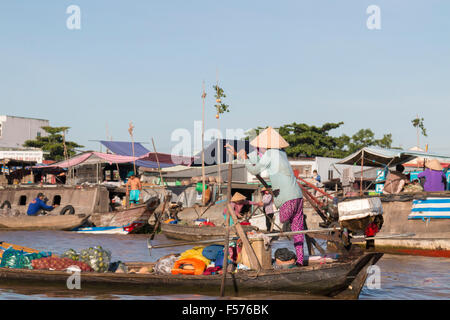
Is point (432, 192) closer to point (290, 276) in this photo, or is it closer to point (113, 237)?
point (290, 276)

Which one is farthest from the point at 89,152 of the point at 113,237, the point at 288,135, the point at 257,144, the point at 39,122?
the point at 39,122

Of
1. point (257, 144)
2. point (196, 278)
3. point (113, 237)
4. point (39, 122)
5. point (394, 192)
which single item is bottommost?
point (113, 237)

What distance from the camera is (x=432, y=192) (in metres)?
10.5

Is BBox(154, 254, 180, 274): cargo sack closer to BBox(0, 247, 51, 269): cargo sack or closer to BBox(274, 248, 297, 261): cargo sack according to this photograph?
BBox(274, 248, 297, 261): cargo sack

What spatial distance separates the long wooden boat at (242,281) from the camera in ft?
20.6

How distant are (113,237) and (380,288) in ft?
35.9

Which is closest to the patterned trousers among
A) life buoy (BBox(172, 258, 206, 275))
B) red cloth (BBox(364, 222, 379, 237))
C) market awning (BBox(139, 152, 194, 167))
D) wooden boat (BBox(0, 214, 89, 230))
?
red cloth (BBox(364, 222, 379, 237))

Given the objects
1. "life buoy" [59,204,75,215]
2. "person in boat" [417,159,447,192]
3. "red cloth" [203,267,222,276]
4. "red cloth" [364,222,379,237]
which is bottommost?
"life buoy" [59,204,75,215]

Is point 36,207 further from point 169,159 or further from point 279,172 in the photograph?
point 279,172

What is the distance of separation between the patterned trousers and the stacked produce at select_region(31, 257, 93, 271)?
2854 millimetres

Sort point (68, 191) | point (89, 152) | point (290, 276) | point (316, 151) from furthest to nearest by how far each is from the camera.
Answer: point (316, 151)
point (89, 152)
point (68, 191)
point (290, 276)

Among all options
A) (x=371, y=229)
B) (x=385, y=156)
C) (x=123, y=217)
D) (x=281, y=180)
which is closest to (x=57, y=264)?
(x=281, y=180)

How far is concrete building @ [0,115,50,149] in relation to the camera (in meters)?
43.0

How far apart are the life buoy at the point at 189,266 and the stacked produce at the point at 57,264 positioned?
1.27 metres
